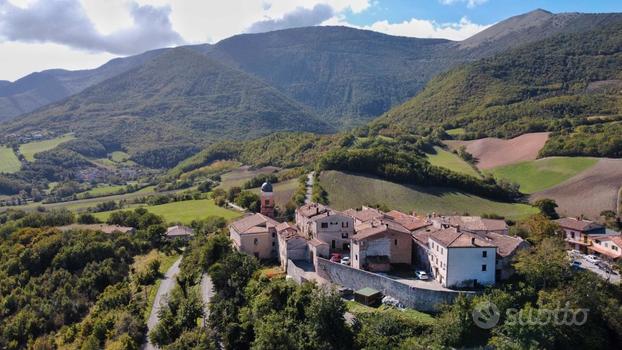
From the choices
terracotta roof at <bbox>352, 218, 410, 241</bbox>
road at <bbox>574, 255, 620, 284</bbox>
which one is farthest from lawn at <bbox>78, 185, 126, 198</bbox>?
road at <bbox>574, 255, 620, 284</bbox>

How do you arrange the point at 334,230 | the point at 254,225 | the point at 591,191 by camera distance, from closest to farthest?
the point at 334,230 → the point at 254,225 → the point at 591,191

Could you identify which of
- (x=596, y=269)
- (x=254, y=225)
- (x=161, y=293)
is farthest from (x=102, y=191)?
(x=596, y=269)

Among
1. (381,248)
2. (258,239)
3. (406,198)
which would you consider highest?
(381,248)

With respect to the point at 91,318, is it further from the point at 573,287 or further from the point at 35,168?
the point at 35,168

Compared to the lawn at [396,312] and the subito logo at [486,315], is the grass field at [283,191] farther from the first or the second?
the subito logo at [486,315]

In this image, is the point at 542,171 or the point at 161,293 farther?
the point at 542,171

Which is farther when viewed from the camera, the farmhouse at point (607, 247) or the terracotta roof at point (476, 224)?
the farmhouse at point (607, 247)

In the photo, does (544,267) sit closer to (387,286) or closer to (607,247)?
(387,286)

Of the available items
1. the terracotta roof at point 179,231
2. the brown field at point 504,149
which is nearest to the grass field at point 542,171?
the brown field at point 504,149
